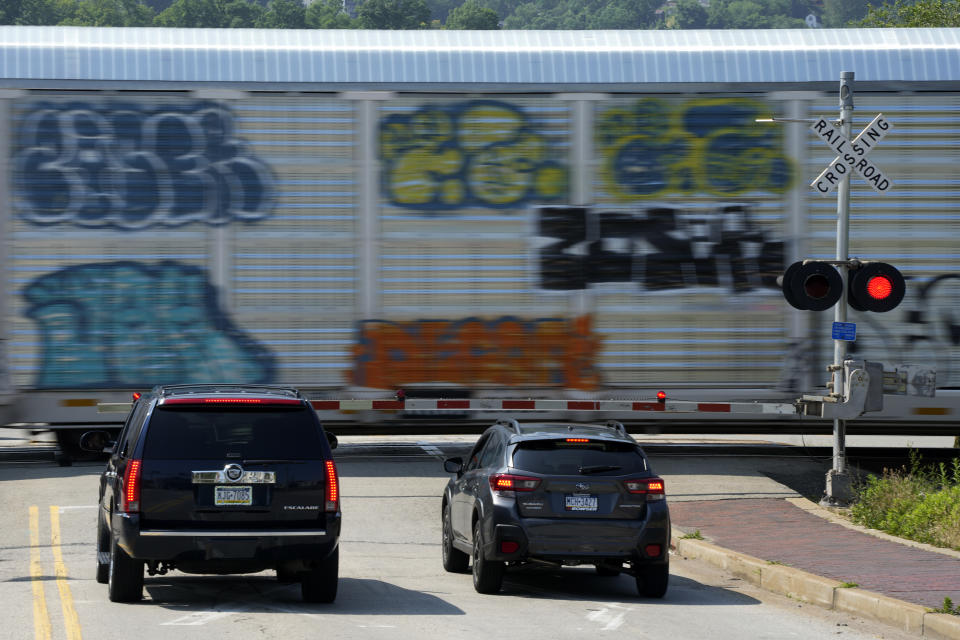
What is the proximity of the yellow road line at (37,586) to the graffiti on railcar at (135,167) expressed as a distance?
4.68 metres

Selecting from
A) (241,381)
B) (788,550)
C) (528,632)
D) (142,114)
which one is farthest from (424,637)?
(142,114)

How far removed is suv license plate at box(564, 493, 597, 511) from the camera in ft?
39.7

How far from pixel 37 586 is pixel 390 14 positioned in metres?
172

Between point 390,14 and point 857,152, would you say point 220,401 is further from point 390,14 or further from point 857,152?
Result: point 390,14

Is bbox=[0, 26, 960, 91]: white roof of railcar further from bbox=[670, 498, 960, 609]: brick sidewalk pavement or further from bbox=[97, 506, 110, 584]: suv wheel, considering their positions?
bbox=[97, 506, 110, 584]: suv wheel

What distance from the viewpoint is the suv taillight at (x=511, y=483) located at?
12.1 m

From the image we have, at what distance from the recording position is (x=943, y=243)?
66.4 feet

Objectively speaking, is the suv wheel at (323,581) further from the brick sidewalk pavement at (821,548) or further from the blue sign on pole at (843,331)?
the blue sign on pole at (843,331)


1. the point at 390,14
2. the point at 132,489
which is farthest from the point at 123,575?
the point at 390,14

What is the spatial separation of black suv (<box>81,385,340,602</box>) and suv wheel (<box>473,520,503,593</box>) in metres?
1.51

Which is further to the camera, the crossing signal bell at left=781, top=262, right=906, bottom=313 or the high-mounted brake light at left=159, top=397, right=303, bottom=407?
the crossing signal bell at left=781, top=262, right=906, bottom=313

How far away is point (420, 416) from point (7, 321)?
593 cm

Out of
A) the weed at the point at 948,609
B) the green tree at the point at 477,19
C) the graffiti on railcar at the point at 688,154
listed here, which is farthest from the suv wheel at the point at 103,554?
the green tree at the point at 477,19

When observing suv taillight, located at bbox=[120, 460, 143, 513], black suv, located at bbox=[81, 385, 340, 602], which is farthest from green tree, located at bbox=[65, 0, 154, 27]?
suv taillight, located at bbox=[120, 460, 143, 513]
